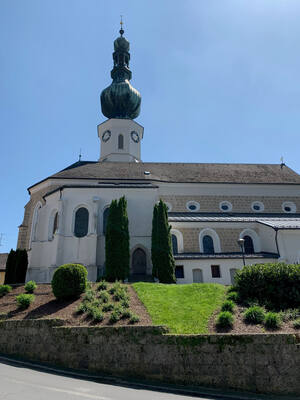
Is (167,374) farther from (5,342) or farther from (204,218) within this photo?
(204,218)

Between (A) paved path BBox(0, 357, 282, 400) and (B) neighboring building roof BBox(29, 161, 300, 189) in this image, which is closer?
(A) paved path BBox(0, 357, 282, 400)

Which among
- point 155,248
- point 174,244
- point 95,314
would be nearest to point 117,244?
point 155,248

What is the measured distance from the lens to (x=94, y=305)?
1433 centimetres

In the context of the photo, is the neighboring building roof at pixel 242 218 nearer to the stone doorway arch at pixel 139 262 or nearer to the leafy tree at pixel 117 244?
the stone doorway arch at pixel 139 262

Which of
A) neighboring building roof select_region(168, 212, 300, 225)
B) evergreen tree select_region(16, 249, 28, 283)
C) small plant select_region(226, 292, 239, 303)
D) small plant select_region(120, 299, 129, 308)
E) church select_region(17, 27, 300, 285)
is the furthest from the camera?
neighboring building roof select_region(168, 212, 300, 225)

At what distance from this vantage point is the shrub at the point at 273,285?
45.9 feet

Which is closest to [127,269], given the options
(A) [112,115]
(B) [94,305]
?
(B) [94,305]

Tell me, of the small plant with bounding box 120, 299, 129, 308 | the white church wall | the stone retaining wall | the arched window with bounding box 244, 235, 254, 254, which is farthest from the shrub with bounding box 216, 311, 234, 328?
the arched window with bounding box 244, 235, 254, 254

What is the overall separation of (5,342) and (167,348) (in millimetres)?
7809

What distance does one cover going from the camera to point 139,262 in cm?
2642

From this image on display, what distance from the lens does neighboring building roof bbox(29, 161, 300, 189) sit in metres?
31.6

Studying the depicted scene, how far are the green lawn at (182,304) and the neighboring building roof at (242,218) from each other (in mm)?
10858

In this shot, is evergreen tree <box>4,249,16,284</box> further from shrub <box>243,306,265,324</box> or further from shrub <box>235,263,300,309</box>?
shrub <box>243,306,265,324</box>

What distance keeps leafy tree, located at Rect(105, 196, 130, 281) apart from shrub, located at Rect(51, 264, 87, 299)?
21.1 feet
